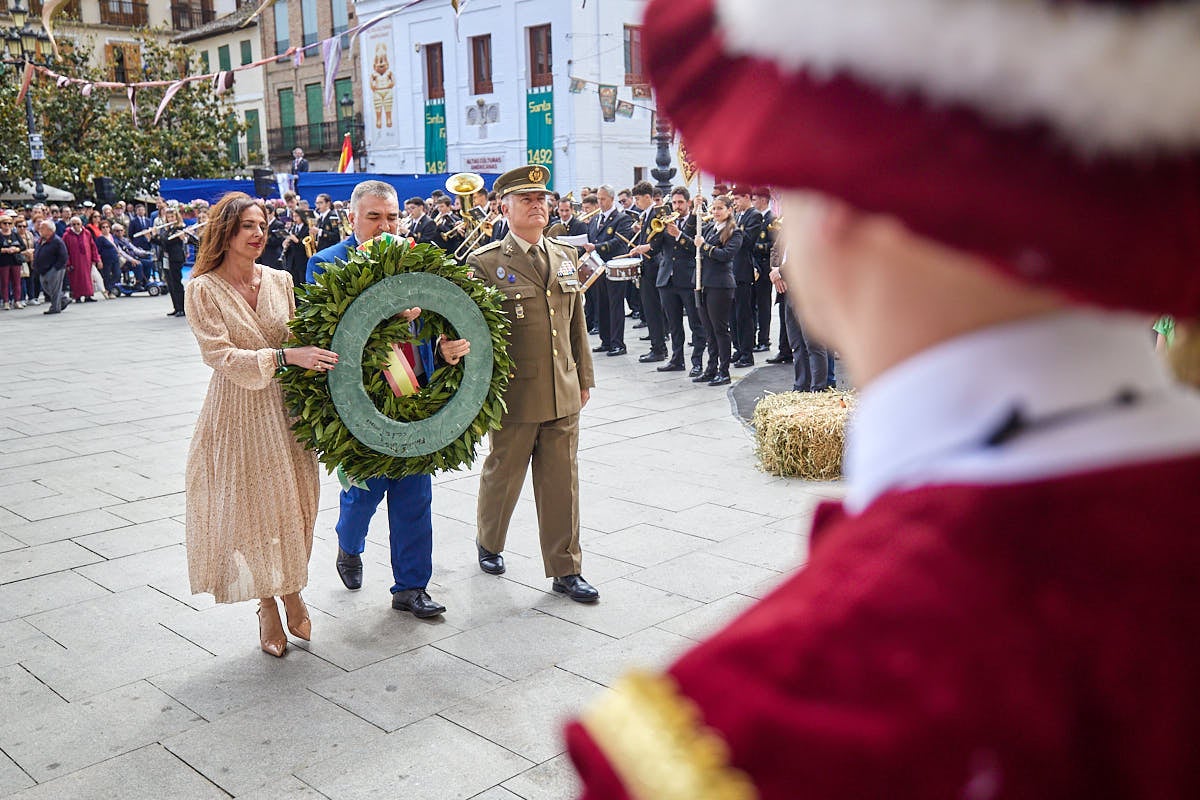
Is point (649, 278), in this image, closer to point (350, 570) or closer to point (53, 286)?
point (350, 570)

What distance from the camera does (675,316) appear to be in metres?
12.4

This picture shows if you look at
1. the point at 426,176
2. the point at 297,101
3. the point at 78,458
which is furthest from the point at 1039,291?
the point at 297,101

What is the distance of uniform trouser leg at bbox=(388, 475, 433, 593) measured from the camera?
4.84 m

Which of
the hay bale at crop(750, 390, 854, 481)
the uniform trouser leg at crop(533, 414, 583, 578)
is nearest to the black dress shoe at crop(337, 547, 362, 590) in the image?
the uniform trouser leg at crop(533, 414, 583, 578)

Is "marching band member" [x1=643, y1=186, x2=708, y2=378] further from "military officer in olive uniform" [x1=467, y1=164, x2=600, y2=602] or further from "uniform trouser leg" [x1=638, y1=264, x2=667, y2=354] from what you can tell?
"military officer in olive uniform" [x1=467, y1=164, x2=600, y2=602]

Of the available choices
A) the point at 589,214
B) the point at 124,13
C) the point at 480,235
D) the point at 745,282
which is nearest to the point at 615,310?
the point at 745,282

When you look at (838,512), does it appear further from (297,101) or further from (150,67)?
(297,101)

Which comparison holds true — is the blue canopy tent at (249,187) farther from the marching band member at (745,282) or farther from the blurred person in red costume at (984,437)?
the blurred person in red costume at (984,437)

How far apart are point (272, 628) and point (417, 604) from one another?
0.66 metres

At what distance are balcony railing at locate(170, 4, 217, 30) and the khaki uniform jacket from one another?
52983 millimetres

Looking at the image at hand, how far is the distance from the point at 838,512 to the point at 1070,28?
1.34ft

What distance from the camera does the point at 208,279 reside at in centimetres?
428

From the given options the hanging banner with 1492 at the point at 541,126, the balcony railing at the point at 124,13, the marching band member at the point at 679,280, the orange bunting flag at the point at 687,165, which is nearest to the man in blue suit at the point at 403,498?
the orange bunting flag at the point at 687,165

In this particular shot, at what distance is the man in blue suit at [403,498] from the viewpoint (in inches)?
189
